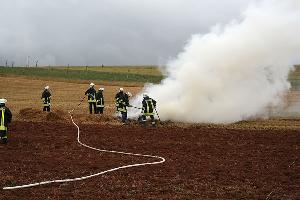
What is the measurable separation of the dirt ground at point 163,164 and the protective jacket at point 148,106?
40.2 inches

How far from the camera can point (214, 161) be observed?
15703 millimetres

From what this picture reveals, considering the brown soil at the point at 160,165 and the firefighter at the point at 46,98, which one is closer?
the brown soil at the point at 160,165

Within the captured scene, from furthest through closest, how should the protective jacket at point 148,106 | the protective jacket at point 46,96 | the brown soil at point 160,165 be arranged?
the protective jacket at point 46,96 < the protective jacket at point 148,106 < the brown soil at point 160,165

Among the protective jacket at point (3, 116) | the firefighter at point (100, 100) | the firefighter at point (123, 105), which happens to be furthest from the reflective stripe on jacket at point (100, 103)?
the protective jacket at point (3, 116)

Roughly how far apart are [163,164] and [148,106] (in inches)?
420

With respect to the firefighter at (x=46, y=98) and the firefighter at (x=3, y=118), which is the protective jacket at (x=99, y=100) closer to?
the firefighter at (x=46, y=98)

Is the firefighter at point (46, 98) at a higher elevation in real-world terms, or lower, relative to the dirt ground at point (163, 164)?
higher

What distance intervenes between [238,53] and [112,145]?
12002 mm

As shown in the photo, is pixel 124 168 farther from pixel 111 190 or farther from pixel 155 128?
pixel 155 128

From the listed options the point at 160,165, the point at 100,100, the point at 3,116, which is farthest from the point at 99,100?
the point at 160,165

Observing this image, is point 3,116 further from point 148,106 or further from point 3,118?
point 148,106

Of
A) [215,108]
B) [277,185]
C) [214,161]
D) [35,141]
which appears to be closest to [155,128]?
[215,108]

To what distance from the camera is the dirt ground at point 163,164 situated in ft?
38.2

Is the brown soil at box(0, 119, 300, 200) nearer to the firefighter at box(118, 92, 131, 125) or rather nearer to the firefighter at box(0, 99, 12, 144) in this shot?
the firefighter at box(0, 99, 12, 144)
